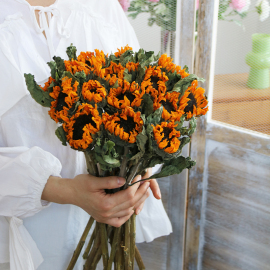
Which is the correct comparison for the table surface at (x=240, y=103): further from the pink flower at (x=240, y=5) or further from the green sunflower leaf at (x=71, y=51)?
the green sunflower leaf at (x=71, y=51)

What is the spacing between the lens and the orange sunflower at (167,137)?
43 centimetres

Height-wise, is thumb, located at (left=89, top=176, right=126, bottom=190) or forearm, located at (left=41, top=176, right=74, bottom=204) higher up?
thumb, located at (left=89, top=176, right=126, bottom=190)

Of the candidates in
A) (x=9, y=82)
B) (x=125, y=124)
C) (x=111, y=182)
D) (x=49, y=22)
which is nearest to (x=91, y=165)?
(x=111, y=182)

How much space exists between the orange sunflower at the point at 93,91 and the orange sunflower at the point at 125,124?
1.3 inches

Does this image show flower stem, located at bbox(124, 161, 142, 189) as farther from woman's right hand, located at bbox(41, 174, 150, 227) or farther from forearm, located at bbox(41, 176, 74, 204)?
forearm, located at bbox(41, 176, 74, 204)

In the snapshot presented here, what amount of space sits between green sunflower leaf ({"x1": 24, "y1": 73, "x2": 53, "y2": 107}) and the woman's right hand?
0.18 metres

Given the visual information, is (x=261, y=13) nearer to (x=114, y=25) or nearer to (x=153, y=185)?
(x=114, y=25)

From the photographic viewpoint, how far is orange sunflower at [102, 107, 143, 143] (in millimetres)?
440

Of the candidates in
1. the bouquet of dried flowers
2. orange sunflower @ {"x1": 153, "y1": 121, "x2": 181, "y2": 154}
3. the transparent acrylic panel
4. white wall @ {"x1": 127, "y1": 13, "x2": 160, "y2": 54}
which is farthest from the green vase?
orange sunflower @ {"x1": 153, "y1": 121, "x2": 181, "y2": 154}

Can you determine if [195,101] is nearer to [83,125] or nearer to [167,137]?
[167,137]

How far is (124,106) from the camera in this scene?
1.48 ft

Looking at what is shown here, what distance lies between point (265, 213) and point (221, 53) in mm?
613

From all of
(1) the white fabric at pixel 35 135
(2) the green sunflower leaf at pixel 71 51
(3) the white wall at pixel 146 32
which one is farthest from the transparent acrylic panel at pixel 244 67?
(2) the green sunflower leaf at pixel 71 51

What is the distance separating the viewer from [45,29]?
73cm
